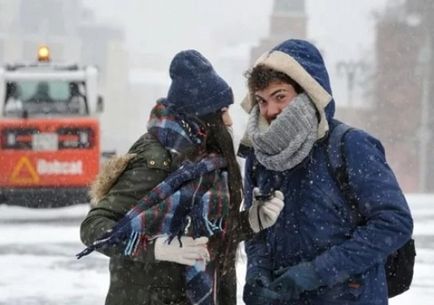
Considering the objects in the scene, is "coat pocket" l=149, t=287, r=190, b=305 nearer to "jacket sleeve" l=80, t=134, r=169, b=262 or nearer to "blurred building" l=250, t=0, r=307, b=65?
"jacket sleeve" l=80, t=134, r=169, b=262

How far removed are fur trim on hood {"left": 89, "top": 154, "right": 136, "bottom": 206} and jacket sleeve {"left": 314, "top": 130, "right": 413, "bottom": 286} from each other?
2.10ft

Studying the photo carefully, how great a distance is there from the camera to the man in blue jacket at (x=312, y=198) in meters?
3.05

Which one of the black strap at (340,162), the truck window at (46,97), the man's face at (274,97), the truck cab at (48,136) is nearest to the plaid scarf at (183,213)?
the man's face at (274,97)

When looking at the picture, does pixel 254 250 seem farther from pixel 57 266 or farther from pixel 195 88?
pixel 57 266

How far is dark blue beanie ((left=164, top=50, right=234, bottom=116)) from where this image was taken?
10.5 feet

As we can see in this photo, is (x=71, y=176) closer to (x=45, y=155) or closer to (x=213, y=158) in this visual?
(x=45, y=155)

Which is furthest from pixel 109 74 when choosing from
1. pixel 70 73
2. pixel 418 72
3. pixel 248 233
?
pixel 248 233

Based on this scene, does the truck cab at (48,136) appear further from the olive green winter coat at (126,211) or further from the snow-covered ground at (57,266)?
the olive green winter coat at (126,211)

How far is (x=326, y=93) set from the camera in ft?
10.2

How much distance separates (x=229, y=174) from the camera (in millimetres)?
3189

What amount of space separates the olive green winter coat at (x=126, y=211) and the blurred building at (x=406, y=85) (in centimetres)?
5887

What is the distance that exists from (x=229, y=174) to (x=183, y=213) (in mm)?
207

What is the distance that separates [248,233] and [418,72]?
205 ft

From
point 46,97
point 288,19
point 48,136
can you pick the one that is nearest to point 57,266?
point 48,136
